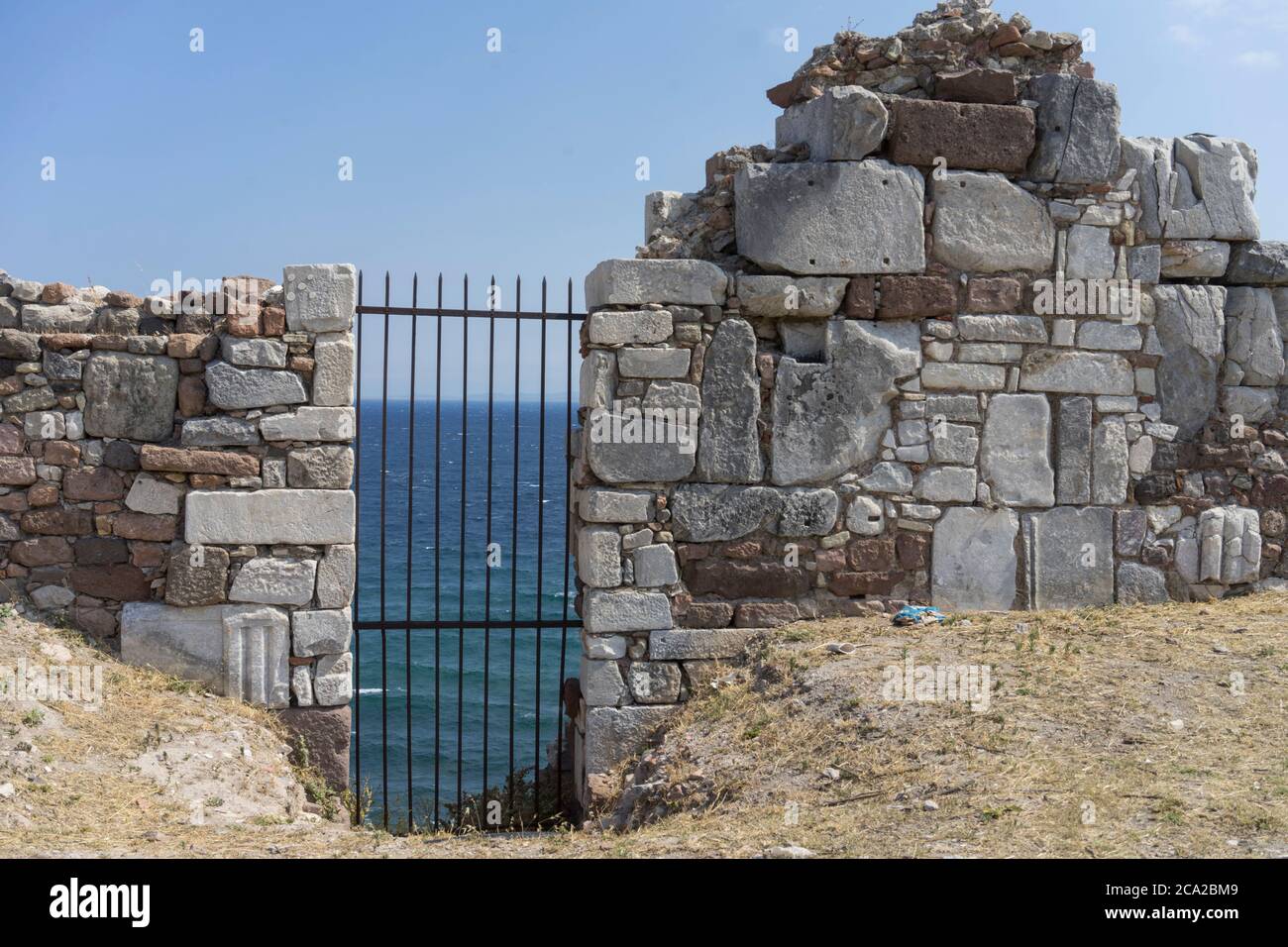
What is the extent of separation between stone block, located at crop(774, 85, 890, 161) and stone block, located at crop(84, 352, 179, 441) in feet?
12.6

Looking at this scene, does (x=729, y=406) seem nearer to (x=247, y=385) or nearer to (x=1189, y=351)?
(x=247, y=385)

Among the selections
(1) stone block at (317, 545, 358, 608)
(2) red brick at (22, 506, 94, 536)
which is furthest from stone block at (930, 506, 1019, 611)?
(2) red brick at (22, 506, 94, 536)

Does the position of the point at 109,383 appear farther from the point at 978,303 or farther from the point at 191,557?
the point at 978,303

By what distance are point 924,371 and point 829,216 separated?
1.06m

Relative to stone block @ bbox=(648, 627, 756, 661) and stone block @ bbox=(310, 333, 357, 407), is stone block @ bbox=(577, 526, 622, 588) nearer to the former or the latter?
stone block @ bbox=(648, 627, 756, 661)

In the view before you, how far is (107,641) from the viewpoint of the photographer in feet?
19.8

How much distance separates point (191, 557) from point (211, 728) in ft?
3.01

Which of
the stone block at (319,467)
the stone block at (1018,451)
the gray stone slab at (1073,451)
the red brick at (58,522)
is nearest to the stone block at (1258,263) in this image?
the gray stone slab at (1073,451)

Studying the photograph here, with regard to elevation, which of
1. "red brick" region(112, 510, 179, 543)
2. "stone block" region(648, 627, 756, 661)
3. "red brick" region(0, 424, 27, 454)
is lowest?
"stone block" region(648, 627, 756, 661)

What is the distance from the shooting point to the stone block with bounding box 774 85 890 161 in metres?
6.21

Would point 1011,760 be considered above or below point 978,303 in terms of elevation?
below

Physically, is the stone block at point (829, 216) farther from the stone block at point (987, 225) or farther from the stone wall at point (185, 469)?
the stone wall at point (185, 469)

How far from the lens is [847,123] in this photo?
624 cm

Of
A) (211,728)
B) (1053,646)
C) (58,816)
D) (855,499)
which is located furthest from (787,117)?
(58,816)
